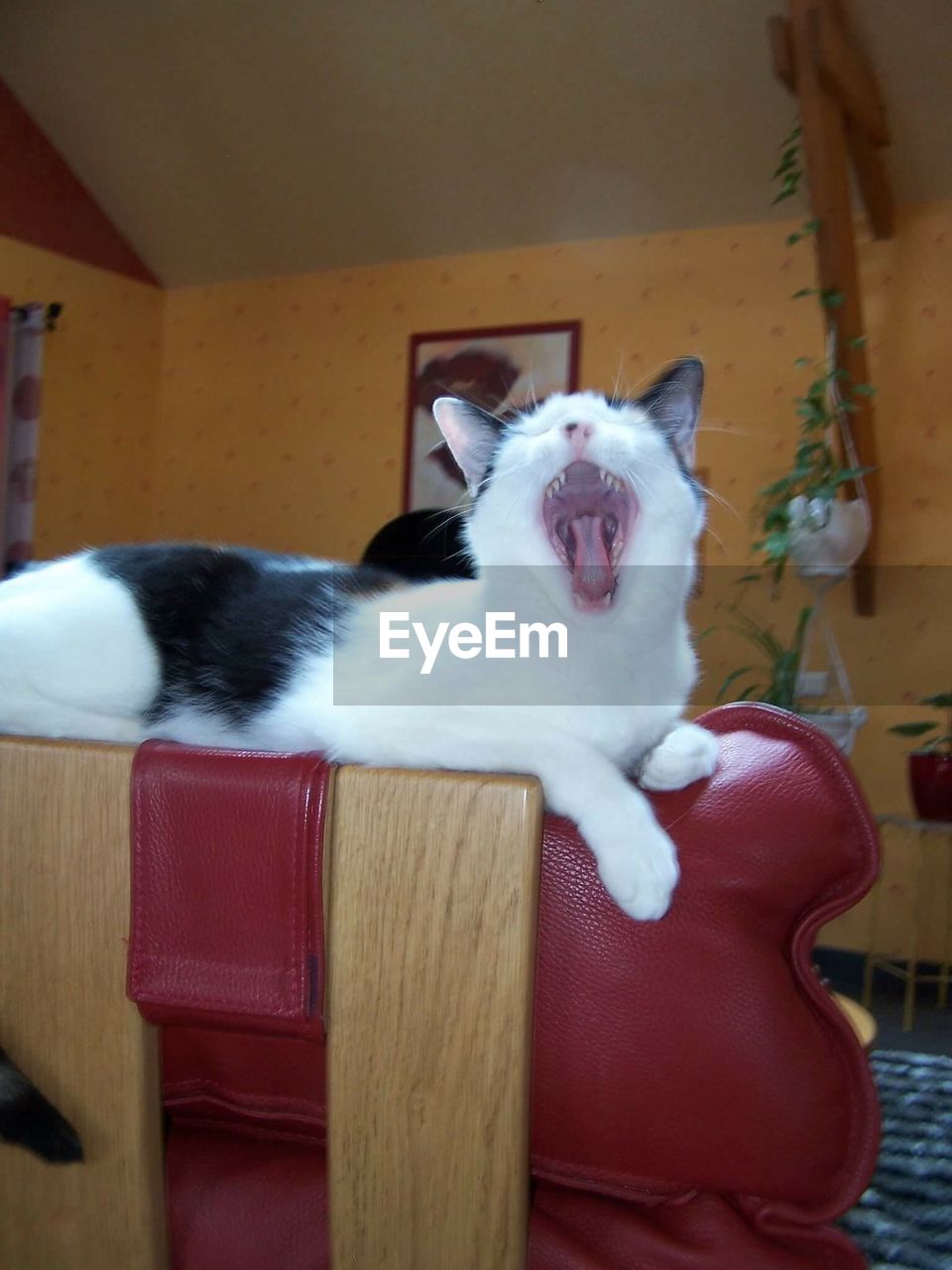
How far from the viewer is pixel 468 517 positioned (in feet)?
3.29

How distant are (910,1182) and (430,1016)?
3.08ft

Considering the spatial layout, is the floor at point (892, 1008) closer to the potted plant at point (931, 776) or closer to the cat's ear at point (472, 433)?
the potted plant at point (931, 776)

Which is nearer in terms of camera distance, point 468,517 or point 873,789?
point 468,517

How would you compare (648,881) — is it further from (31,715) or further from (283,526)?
(283,526)

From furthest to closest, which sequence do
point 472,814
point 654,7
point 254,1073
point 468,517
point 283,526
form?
point 283,526
point 654,7
point 468,517
point 254,1073
point 472,814

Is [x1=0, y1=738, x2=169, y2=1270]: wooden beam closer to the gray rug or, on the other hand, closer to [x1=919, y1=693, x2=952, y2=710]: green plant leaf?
the gray rug

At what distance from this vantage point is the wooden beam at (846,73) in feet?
7.34

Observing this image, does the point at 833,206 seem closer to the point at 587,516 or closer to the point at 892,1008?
the point at 587,516

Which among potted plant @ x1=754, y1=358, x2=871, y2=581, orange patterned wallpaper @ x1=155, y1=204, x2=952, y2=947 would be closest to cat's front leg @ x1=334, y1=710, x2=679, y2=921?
potted plant @ x1=754, y1=358, x2=871, y2=581

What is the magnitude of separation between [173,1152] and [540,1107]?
0.87ft

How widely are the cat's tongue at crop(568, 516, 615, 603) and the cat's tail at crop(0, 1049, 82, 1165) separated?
0.55 meters

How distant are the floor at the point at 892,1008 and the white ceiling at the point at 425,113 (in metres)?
2.26

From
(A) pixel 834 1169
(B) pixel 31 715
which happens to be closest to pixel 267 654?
(B) pixel 31 715

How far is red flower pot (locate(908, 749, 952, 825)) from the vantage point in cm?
249
